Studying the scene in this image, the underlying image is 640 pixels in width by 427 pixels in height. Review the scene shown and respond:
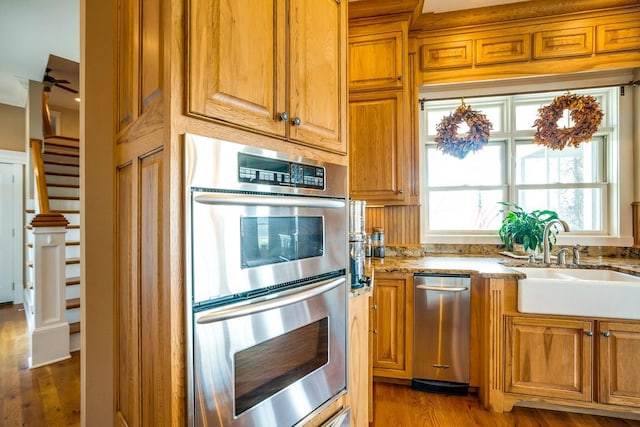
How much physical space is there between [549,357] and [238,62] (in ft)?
7.71

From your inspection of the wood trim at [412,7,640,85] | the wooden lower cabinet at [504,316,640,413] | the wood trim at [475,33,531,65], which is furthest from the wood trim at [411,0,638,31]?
the wooden lower cabinet at [504,316,640,413]

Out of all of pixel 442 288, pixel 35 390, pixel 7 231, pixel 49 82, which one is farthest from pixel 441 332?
pixel 7 231

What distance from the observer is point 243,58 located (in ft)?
2.96

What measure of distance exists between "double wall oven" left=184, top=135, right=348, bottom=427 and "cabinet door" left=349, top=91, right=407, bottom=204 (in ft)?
4.64

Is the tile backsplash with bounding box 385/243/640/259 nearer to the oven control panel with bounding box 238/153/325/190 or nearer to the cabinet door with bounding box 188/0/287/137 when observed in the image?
the oven control panel with bounding box 238/153/325/190

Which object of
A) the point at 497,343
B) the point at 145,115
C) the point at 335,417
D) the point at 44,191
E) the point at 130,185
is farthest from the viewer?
the point at 44,191

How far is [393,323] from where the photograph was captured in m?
2.32

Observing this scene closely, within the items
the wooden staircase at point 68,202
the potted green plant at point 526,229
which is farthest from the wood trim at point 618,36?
the wooden staircase at point 68,202

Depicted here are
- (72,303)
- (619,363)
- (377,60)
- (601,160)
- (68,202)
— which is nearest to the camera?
(619,363)

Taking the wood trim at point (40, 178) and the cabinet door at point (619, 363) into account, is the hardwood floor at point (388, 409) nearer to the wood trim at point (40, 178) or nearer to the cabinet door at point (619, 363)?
the cabinet door at point (619, 363)

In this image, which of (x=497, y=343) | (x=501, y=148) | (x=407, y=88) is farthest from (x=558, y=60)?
(x=497, y=343)

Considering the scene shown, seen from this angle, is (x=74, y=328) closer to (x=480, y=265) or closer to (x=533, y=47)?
(x=480, y=265)

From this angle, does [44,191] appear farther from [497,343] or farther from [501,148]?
[501,148]

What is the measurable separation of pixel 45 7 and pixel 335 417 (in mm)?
3693
